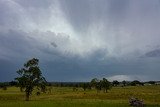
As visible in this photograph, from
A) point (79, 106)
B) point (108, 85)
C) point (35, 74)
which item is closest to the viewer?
point (79, 106)

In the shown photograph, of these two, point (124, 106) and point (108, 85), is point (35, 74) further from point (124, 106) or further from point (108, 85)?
point (108, 85)

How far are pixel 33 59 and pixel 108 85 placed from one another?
9501 centimetres

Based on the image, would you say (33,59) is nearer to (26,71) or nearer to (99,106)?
(26,71)

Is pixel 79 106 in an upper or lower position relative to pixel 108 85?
lower

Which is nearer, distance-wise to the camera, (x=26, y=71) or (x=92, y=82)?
(x=26, y=71)

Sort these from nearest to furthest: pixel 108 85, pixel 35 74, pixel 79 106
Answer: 1. pixel 79 106
2. pixel 35 74
3. pixel 108 85

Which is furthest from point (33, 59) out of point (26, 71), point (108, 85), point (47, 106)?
point (108, 85)

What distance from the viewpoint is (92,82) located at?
19988 cm

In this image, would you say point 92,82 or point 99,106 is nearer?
point 99,106

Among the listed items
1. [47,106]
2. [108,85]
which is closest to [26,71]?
[47,106]

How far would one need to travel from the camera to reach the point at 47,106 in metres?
58.2

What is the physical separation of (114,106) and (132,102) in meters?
4.37

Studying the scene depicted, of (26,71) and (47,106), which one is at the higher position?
(26,71)

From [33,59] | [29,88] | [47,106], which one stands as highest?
[33,59]
